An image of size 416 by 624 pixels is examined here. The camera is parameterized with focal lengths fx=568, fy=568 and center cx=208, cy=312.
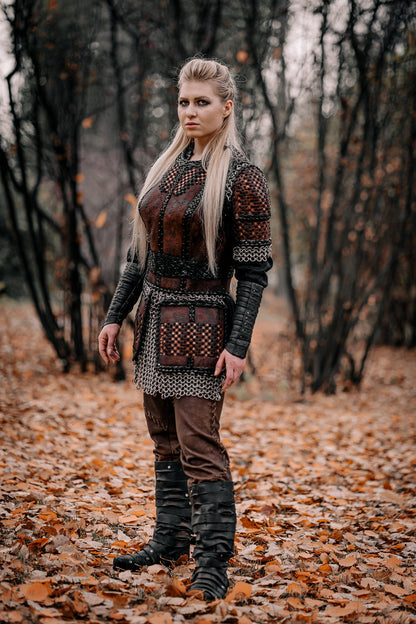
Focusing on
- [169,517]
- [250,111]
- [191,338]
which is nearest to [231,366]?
[191,338]

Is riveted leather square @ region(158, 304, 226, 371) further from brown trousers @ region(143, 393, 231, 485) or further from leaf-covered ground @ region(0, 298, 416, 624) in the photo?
leaf-covered ground @ region(0, 298, 416, 624)

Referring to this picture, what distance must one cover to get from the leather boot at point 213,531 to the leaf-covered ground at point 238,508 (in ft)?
0.32

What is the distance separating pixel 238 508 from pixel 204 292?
1705 millimetres

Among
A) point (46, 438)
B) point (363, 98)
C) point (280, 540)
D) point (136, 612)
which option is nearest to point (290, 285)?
point (363, 98)

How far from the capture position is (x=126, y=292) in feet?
8.54

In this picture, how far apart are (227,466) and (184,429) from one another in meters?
0.25

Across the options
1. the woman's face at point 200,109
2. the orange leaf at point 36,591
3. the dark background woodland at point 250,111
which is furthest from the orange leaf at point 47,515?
the dark background woodland at point 250,111

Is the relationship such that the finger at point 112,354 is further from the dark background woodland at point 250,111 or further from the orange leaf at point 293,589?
the dark background woodland at point 250,111

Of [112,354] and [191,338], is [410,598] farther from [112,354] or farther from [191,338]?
[112,354]

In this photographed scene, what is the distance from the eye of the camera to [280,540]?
9.77ft

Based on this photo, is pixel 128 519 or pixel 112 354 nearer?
A: pixel 112 354

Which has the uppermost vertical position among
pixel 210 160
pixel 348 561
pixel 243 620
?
pixel 210 160

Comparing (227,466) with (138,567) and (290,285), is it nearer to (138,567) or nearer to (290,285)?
(138,567)

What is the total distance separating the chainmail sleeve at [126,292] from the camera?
102 inches
